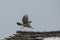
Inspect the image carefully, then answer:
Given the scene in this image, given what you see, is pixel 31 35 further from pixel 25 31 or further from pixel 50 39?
pixel 50 39

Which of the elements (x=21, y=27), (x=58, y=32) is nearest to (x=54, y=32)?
(x=58, y=32)

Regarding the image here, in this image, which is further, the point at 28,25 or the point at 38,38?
the point at 28,25

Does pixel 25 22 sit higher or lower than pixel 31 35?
higher

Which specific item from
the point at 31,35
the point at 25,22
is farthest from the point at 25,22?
the point at 31,35

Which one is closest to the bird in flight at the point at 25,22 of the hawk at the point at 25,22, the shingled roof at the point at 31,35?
the hawk at the point at 25,22

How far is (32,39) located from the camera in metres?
12.4

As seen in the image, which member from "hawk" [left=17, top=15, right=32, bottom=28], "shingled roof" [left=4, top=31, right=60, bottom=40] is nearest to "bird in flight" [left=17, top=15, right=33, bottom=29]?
"hawk" [left=17, top=15, right=32, bottom=28]

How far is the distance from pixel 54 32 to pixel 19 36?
1.95 m

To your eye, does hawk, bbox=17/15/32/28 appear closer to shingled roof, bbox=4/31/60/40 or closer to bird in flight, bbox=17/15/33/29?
bird in flight, bbox=17/15/33/29

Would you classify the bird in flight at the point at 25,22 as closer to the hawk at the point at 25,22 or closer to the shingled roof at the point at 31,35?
the hawk at the point at 25,22

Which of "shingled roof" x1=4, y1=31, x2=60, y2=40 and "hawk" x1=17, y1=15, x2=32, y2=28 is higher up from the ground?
"hawk" x1=17, y1=15, x2=32, y2=28

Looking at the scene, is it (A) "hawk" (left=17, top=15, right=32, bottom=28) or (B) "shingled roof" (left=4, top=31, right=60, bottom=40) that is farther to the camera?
(A) "hawk" (left=17, top=15, right=32, bottom=28)

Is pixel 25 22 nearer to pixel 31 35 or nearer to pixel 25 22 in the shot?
pixel 25 22

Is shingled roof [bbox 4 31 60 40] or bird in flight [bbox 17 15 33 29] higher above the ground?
bird in flight [bbox 17 15 33 29]
